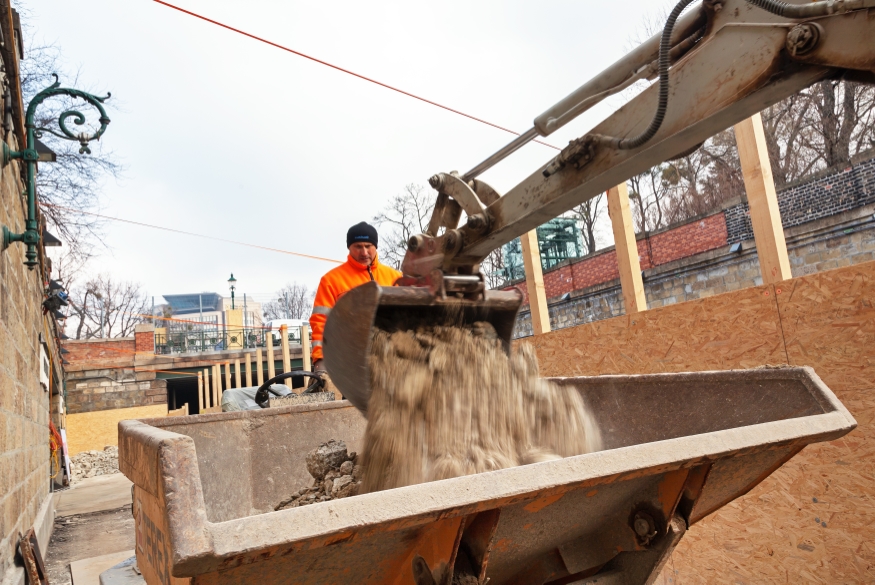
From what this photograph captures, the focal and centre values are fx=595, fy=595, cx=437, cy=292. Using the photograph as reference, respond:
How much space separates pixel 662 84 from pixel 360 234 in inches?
99.4

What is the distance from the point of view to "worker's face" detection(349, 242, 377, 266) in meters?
4.06

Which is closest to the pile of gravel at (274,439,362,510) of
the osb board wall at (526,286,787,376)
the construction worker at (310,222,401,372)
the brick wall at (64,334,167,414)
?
the construction worker at (310,222,401,372)

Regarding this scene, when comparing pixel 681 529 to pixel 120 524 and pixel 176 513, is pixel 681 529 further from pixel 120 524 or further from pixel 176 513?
pixel 120 524

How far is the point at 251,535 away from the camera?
1.04 meters

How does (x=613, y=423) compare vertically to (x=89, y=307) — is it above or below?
below

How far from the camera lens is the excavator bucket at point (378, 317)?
211cm

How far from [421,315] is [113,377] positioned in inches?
797

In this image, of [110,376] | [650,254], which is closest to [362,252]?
[650,254]

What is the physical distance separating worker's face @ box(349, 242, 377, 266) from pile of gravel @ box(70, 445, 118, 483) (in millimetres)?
10879

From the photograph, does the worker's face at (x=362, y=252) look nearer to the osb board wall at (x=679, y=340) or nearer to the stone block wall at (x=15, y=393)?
the osb board wall at (x=679, y=340)

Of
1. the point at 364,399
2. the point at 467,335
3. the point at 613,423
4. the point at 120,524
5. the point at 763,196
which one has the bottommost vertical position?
the point at 120,524

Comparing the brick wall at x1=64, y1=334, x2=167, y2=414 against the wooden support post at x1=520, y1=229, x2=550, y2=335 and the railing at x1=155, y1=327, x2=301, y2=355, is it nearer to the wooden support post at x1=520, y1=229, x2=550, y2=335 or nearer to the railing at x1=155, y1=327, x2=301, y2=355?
the railing at x1=155, y1=327, x2=301, y2=355

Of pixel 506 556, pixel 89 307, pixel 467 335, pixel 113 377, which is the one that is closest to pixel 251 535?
pixel 506 556

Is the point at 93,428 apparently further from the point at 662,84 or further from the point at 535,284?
the point at 662,84
